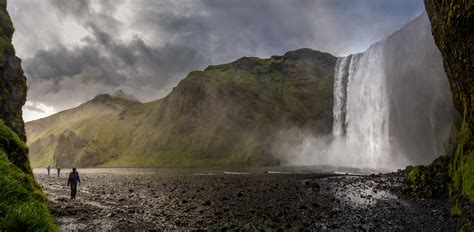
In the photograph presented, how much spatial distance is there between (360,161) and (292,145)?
47.2 m

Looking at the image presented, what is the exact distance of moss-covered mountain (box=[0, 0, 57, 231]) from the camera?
646 cm

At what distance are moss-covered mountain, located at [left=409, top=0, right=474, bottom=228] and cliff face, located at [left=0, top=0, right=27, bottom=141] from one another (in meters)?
29.9

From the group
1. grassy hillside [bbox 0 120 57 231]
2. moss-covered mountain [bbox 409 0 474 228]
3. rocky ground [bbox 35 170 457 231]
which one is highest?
moss-covered mountain [bbox 409 0 474 228]

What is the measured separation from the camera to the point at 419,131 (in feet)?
224

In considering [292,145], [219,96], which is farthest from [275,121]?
[219,96]

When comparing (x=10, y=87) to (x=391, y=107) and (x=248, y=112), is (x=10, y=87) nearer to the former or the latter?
(x=391, y=107)

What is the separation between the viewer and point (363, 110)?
3878 inches

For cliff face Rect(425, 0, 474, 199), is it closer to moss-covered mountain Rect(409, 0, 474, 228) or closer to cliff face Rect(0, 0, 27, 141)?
moss-covered mountain Rect(409, 0, 474, 228)

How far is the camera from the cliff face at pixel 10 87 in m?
25.3

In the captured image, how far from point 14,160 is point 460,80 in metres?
26.1

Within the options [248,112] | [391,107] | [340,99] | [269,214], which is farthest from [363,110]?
[269,214]

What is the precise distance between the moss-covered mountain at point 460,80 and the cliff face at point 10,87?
2994 cm

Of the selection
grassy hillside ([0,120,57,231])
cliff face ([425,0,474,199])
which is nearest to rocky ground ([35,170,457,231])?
cliff face ([425,0,474,199])

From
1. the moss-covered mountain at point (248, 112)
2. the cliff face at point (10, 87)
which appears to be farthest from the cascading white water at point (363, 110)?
the cliff face at point (10, 87)
